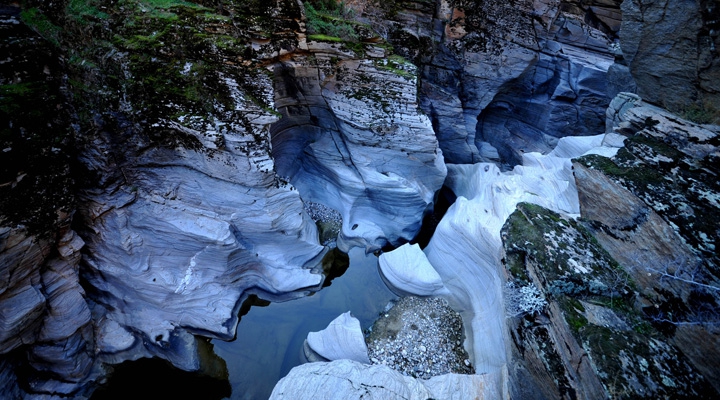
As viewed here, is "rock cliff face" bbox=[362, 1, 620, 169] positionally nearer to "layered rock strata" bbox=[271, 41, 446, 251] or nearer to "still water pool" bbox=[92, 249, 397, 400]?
"layered rock strata" bbox=[271, 41, 446, 251]

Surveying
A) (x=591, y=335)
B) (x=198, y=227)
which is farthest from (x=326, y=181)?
(x=591, y=335)

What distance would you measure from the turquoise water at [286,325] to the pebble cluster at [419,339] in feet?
1.70

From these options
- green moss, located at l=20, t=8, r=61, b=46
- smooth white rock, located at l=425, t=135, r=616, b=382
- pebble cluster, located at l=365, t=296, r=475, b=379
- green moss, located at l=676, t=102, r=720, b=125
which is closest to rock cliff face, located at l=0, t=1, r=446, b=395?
green moss, located at l=20, t=8, r=61, b=46

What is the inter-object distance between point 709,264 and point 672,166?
194 cm

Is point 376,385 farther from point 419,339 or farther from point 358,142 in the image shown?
point 358,142

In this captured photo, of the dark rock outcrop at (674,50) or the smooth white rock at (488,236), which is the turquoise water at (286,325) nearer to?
the smooth white rock at (488,236)

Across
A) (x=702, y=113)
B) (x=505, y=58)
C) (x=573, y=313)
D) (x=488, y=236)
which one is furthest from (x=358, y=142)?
(x=702, y=113)

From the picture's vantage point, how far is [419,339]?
6898 mm

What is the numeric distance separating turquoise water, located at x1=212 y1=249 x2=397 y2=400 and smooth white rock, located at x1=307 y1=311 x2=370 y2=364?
0.62m

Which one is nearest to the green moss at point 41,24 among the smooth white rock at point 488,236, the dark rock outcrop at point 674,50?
the smooth white rock at point 488,236

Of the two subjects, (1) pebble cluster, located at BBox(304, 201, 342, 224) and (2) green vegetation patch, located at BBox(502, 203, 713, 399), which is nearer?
(2) green vegetation patch, located at BBox(502, 203, 713, 399)

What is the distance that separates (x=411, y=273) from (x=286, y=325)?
10.2ft

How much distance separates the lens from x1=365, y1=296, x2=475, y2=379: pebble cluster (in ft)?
21.2

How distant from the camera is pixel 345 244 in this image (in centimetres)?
927
